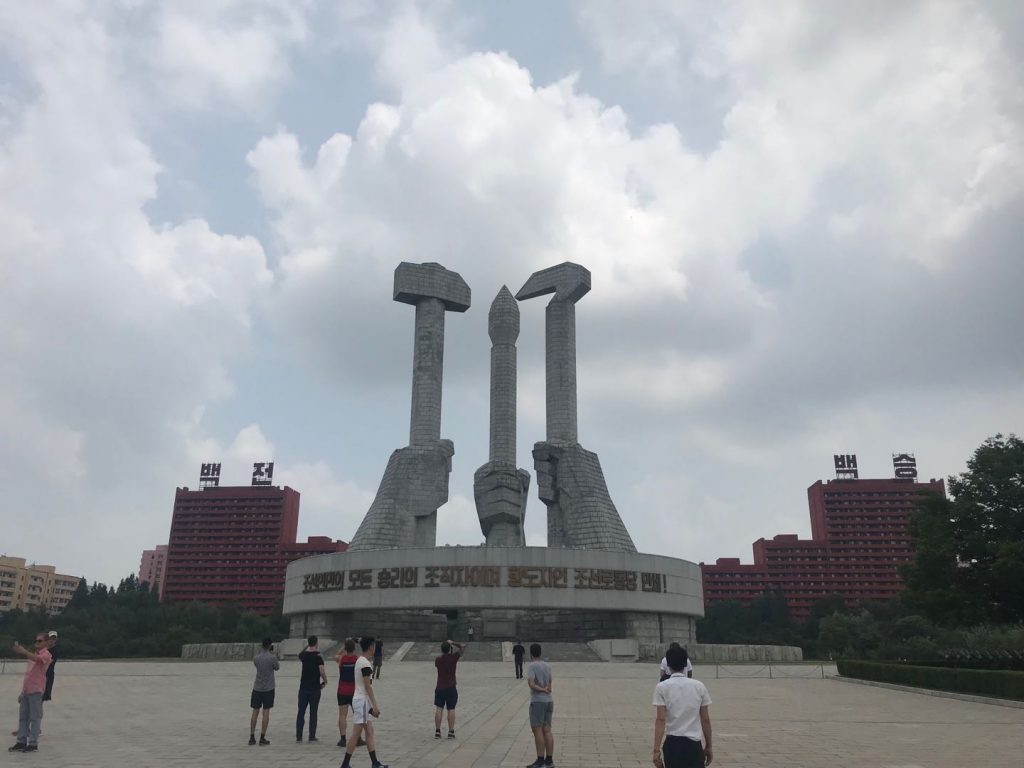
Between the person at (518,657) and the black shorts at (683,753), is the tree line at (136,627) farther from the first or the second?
the black shorts at (683,753)

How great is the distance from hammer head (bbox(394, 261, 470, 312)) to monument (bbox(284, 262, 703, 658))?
0.09 m

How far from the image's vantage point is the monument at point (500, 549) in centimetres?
4059

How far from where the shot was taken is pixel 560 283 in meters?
55.2

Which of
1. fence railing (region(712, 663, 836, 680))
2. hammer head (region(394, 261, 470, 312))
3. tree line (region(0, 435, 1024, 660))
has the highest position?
hammer head (region(394, 261, 470, 312))

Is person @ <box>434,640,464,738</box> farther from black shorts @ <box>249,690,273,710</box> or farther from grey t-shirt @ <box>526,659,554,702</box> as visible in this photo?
black shorts @ <box>249,690,273,710</box>

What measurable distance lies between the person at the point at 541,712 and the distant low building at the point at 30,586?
4504 inches

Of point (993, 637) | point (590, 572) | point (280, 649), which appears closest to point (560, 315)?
point (590, 572)

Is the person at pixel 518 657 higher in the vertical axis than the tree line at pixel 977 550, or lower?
lower

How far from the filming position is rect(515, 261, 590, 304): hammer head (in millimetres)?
54594

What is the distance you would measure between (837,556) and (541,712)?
375 feet

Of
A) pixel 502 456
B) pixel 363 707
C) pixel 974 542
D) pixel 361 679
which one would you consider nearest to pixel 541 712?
pixel 363 707

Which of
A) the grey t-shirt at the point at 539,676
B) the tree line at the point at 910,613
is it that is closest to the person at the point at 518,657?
the tree line at the point at 910,613

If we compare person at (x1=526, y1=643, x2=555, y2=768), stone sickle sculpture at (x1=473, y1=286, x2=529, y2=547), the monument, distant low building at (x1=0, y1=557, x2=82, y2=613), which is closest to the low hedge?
person at (x1=526, y1=643, x2=555, y2=768)

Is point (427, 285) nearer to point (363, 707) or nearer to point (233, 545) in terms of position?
point (363, 707)
